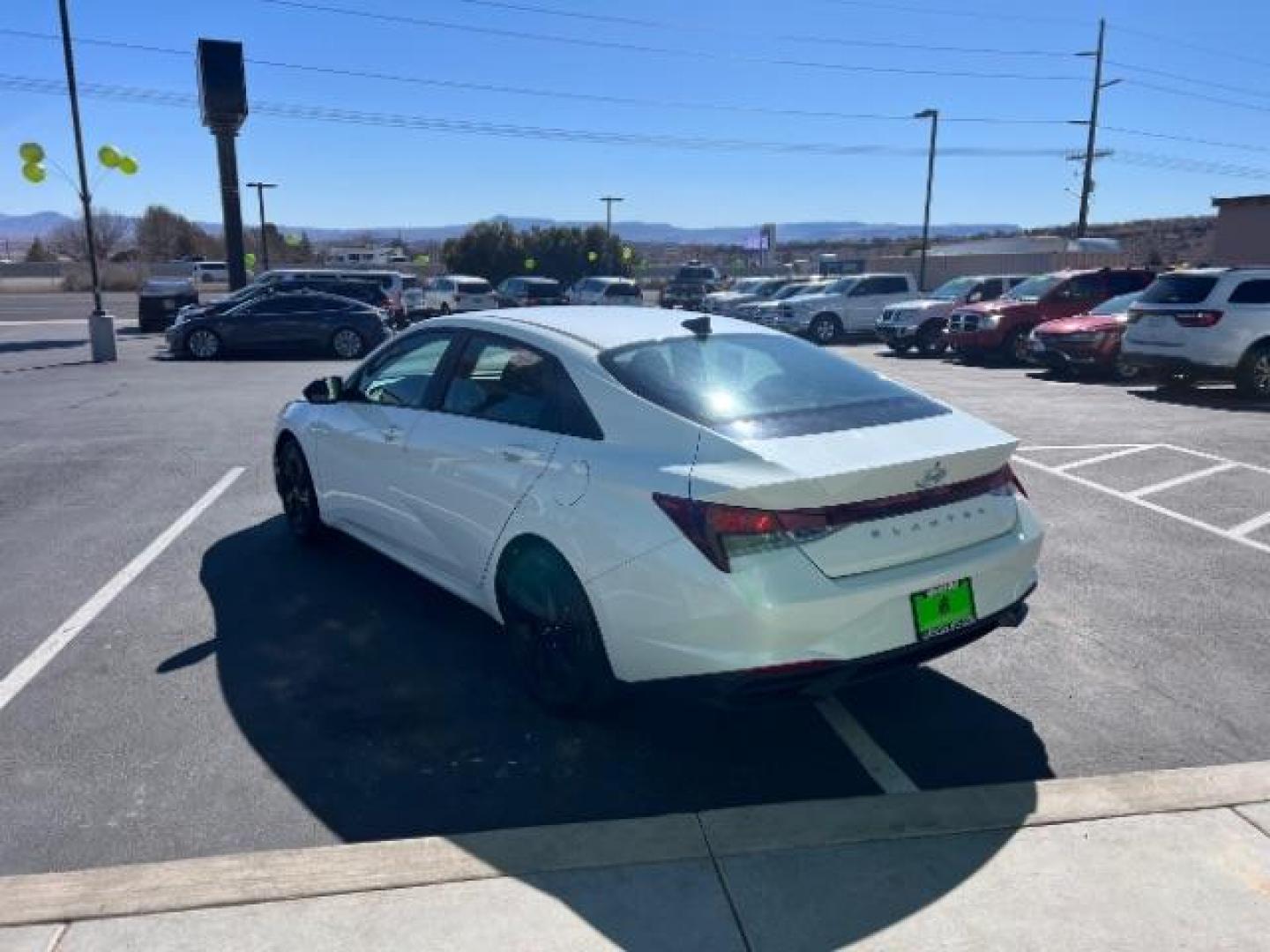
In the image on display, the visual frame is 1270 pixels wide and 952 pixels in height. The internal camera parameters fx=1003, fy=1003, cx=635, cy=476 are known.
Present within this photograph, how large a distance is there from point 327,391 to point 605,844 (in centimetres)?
335

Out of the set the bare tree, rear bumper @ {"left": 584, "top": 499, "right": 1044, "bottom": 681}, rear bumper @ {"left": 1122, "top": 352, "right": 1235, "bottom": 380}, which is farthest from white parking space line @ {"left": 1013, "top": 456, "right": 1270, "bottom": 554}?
the bare tree

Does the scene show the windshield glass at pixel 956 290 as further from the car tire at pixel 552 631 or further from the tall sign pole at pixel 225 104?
the tall sign pole at pixel 225 104

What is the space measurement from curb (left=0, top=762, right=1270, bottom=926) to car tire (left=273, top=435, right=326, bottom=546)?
126 inches

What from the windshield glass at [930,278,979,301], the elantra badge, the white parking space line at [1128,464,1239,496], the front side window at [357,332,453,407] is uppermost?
the front side window at [357,332,453,407]

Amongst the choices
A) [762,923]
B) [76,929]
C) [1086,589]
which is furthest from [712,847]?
[1086,589]

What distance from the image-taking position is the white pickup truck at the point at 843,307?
87.3 feet

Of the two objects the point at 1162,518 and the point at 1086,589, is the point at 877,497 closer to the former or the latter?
the point at 1086,589

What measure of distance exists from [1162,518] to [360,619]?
18.1ft

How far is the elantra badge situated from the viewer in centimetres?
352

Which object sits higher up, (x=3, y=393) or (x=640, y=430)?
(x=640, y=430)

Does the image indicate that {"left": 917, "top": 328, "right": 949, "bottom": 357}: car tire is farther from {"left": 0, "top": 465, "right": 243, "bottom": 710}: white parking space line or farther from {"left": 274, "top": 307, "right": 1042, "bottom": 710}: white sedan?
{"left": 274, "top": 307, "right": 1042, "bottom": 710}: white sedan

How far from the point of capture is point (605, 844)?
10.2 ft

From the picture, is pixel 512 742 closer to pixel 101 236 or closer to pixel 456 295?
pixel 456 295

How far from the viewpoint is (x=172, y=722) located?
Answer: 3.96 metres
